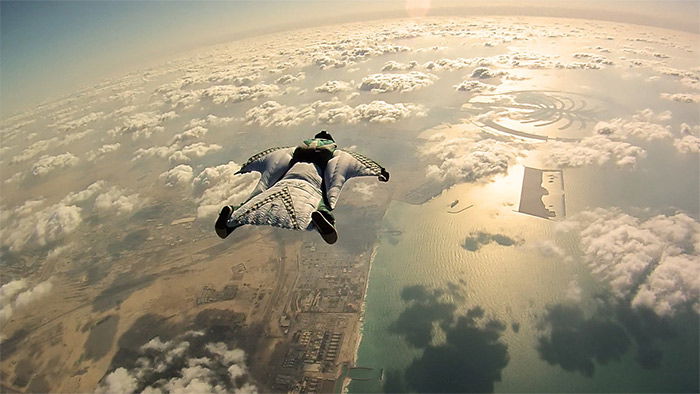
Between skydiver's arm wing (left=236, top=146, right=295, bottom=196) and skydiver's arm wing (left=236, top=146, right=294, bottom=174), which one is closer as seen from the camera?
skydiver's arm wing (left=236, top=146, right=295, bottom=196)

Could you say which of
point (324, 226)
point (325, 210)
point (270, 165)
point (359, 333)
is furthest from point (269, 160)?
point (359, 333)

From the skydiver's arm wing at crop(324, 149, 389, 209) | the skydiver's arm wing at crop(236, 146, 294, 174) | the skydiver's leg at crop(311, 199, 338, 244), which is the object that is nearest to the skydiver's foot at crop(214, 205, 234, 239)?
the skydiver's leg at crop(311, 199, 338, 244)

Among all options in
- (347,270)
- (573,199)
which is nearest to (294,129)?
(347,270)

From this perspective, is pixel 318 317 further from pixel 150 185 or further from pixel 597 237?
pixel 150 185

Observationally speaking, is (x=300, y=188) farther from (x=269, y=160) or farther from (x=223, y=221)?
(x=269, y=160)

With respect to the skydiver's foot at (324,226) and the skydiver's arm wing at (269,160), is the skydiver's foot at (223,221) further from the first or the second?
the skydiver's arm wing at (269,160)

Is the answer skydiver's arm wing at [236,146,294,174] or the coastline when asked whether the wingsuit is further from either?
the coastline

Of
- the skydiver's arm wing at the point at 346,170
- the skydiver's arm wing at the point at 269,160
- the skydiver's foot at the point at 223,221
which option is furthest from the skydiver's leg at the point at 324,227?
the skydiver's arm wing at the point at 269,160
